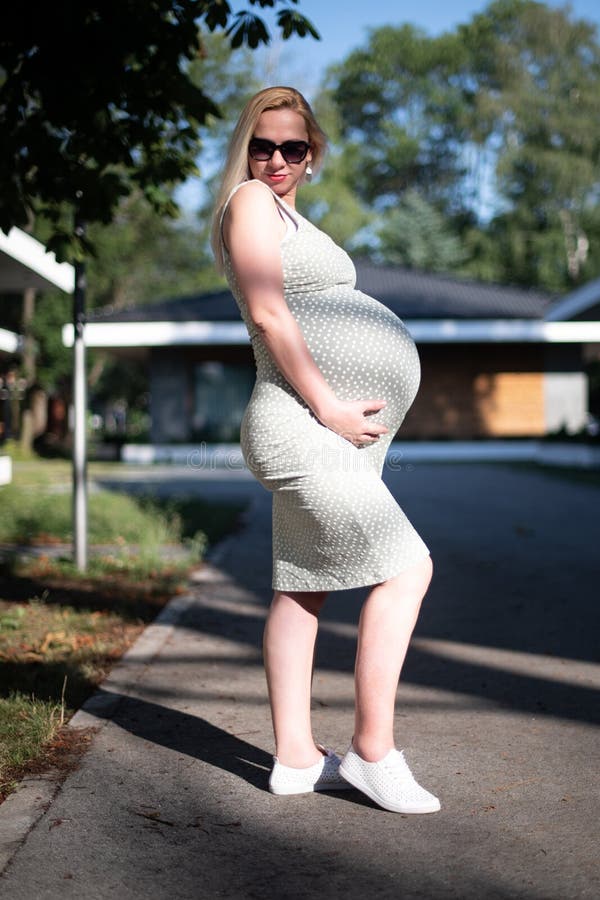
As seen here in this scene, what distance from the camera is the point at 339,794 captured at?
9.55 ft

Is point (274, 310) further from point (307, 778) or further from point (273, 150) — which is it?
point (307, 778)

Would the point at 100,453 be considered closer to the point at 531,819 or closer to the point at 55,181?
the point at 55,181

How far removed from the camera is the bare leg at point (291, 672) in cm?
282

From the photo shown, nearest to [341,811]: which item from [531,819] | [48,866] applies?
[531,819]

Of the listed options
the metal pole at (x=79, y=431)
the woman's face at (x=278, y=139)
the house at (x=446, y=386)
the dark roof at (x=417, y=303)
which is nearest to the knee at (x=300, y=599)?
the woman's face at (x=278, y=139)

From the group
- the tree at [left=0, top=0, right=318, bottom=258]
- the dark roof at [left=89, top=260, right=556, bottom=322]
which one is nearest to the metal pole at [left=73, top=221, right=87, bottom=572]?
the tree at [left=0, top=0, right=318, bottom=258]

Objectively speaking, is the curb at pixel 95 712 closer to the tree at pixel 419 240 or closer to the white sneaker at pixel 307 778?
the white sneaker at pixel 307 778

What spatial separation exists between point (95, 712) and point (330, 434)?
1675 mm

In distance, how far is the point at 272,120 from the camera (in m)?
2.79

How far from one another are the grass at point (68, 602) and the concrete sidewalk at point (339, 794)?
0.15 meters

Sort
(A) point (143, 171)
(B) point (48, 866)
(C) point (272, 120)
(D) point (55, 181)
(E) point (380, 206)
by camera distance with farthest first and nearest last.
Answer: (E) point (380, 206) < (A) point (143, 171) < (D) point (55, 181) < (C) point (272, 120) < (B) point (48, 866)

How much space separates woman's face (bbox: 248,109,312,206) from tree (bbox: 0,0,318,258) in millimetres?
2868

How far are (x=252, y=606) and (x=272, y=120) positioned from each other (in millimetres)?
3778

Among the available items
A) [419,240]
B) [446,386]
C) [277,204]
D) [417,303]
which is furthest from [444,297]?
[277,204]
